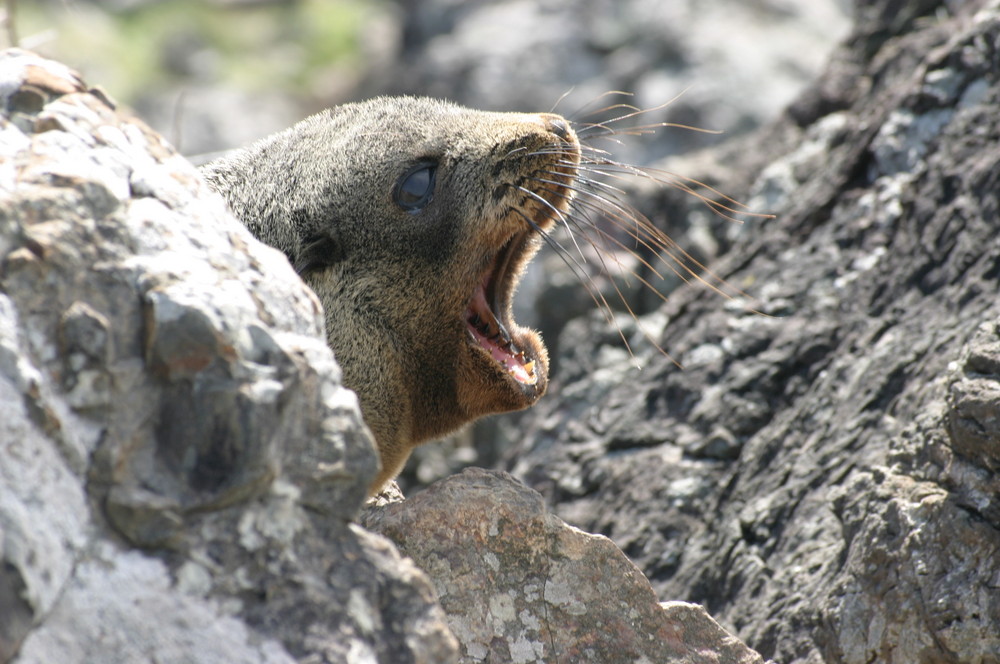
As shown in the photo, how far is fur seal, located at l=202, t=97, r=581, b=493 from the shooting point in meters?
4.23

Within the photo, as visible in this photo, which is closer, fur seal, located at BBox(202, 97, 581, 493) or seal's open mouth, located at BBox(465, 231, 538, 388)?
fur seal, located at BBox(202, 97, 581, 493)

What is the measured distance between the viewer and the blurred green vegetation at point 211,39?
21.1 m

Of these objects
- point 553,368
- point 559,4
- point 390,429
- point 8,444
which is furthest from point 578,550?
point 559,4

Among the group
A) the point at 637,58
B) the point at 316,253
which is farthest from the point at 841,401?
the point at 637,58

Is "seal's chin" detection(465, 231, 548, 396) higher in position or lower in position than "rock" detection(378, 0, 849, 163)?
higher

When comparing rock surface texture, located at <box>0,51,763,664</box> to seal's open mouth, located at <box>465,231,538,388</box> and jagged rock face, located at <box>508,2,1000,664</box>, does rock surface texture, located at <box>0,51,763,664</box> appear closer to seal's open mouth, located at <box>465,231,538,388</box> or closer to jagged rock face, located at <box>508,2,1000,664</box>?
seal's open mouth, located at <box>465,231,538,388</box>

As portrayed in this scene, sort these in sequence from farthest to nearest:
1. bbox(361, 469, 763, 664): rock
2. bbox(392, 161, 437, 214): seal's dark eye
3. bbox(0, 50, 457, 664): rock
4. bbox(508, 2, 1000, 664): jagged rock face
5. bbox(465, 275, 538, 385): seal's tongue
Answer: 1. bbox(465, 275, 538, 385): seal's tongue
2. bbox(392, 161, 437, 214): seal's dark eye
3. bbox(508, 2, 1000, 664): jagged rock face
4. bbox(361, 469, 763, 664): rock
5. bbox(0, 50, 457, 664): rock

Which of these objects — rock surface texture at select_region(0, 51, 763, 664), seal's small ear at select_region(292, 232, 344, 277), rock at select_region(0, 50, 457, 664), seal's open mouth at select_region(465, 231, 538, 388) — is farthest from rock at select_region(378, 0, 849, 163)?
rock at select_region(0, 50, 457, 664)

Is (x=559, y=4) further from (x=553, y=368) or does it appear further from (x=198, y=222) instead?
(x=198, y=222)

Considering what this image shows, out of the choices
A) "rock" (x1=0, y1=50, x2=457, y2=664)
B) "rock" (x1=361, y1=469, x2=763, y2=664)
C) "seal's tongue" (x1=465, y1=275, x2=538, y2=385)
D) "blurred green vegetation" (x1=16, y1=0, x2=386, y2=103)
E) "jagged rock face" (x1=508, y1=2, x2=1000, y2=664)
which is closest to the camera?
"rock" (x1=0, y1=50, x2=457, y2=664)

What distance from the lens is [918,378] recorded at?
433cm

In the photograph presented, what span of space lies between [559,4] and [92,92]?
12817 mm

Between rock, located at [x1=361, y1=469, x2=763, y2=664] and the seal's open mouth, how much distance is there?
3.04 feet

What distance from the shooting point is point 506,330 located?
14.8 feet
